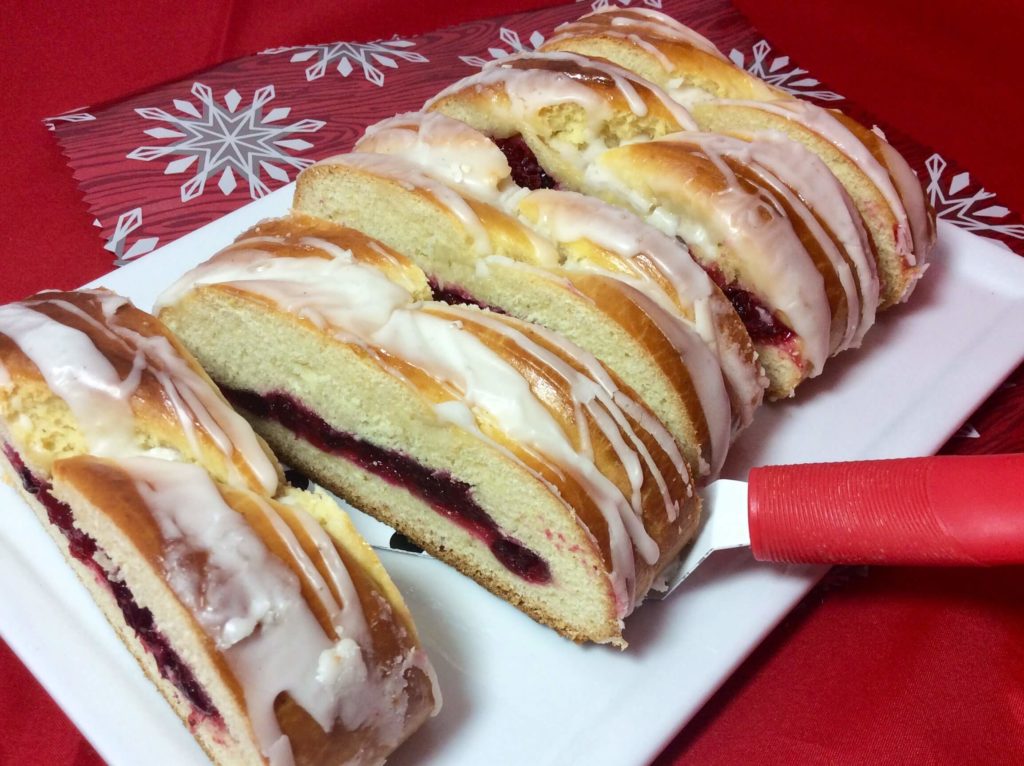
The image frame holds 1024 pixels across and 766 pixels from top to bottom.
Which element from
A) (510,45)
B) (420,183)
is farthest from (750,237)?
(510,45)

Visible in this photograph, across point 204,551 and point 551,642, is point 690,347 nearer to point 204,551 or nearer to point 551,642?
point 551,642

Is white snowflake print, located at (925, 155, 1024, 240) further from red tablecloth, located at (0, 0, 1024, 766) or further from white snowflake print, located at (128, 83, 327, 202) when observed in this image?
white snowflake print, located at (128, 83, 327, 202)

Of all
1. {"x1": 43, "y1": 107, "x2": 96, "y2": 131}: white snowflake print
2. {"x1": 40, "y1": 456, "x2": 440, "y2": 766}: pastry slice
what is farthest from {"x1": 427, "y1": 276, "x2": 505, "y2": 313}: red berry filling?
{"x1": 43, "y1": 107, "x2": 96, "y2": 131}: white snowflake print

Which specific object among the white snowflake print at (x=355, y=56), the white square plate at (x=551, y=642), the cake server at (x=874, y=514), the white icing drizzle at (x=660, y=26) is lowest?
the white square plate at (x=551, y=642)

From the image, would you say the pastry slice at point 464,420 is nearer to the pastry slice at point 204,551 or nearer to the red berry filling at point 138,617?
the pastry slice at point 204,551

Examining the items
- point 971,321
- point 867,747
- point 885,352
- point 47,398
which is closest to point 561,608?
point 867,747

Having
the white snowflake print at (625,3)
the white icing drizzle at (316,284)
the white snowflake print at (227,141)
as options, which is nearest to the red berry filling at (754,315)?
the white icing drizzle at (316,284)
